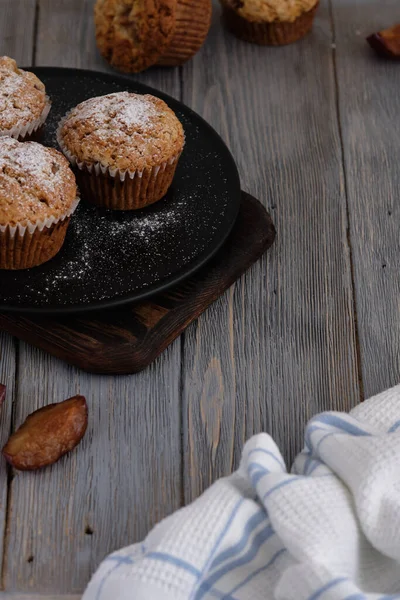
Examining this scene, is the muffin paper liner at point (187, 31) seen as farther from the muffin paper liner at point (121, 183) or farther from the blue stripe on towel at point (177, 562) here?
the blue stripe on towel at point (177, 562)

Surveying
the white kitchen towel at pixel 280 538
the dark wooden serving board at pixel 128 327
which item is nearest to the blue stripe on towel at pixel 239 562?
the white kitchen towel at pixel 280 538

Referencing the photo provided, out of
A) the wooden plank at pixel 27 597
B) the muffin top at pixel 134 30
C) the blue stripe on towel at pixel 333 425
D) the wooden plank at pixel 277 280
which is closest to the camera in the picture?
the wooden plank at pixel 27 597

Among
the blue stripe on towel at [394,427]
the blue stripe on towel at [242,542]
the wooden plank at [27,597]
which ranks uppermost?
the blue stripe on towel at [394,427]

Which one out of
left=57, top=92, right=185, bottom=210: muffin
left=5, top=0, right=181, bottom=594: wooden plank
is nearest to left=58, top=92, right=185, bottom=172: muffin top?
left=57, top=92, right=185, bottom=210: muffin

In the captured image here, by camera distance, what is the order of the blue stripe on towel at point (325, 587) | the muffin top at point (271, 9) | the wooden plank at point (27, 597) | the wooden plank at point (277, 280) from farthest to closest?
the muffin top at point (271, 9), the wooden plank at point (277, 280), the wooden plank at point (27, 597), the blue stripe on towel at point (325, 587)

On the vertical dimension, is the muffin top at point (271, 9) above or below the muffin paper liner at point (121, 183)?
above

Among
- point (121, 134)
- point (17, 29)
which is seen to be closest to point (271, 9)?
point (17, 29)

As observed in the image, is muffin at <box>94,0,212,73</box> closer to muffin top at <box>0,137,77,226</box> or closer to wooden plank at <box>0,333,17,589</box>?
muffin top at <box>0,137,77,226</box>
